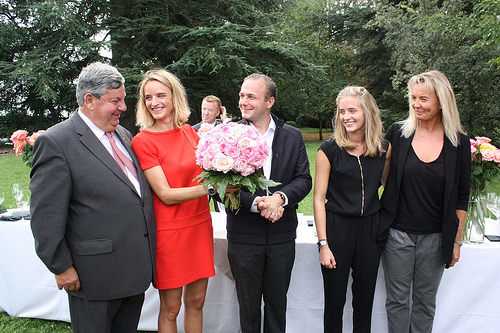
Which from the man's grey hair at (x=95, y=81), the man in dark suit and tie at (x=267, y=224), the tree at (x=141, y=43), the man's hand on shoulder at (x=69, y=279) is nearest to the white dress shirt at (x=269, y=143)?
the man in dark suit and tie at (x=267, y=224)

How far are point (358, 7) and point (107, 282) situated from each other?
23018 millimetres

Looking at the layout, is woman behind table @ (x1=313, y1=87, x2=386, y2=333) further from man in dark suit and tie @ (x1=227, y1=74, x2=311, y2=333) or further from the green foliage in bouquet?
the green foliage in bouquet

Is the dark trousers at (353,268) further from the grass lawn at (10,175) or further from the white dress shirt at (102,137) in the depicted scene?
the grass lawn at (10,175)

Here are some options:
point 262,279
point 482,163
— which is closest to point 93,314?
point 262,279

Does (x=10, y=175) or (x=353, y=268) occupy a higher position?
(x=353, y=268)

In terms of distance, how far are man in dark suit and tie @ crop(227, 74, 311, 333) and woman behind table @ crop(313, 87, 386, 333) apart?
0.17 meters

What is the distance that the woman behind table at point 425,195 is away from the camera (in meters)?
2.60

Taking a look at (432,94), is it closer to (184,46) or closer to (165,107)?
(165,107)

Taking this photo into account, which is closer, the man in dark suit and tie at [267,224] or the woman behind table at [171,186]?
the woman behind table at [171,186]

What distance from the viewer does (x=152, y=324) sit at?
3490 millimetres

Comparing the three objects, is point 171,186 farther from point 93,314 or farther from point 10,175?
point 10,175

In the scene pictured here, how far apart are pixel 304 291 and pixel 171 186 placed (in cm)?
143

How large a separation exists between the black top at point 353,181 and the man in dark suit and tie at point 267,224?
190 mm

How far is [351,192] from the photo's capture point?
2.67 meters
